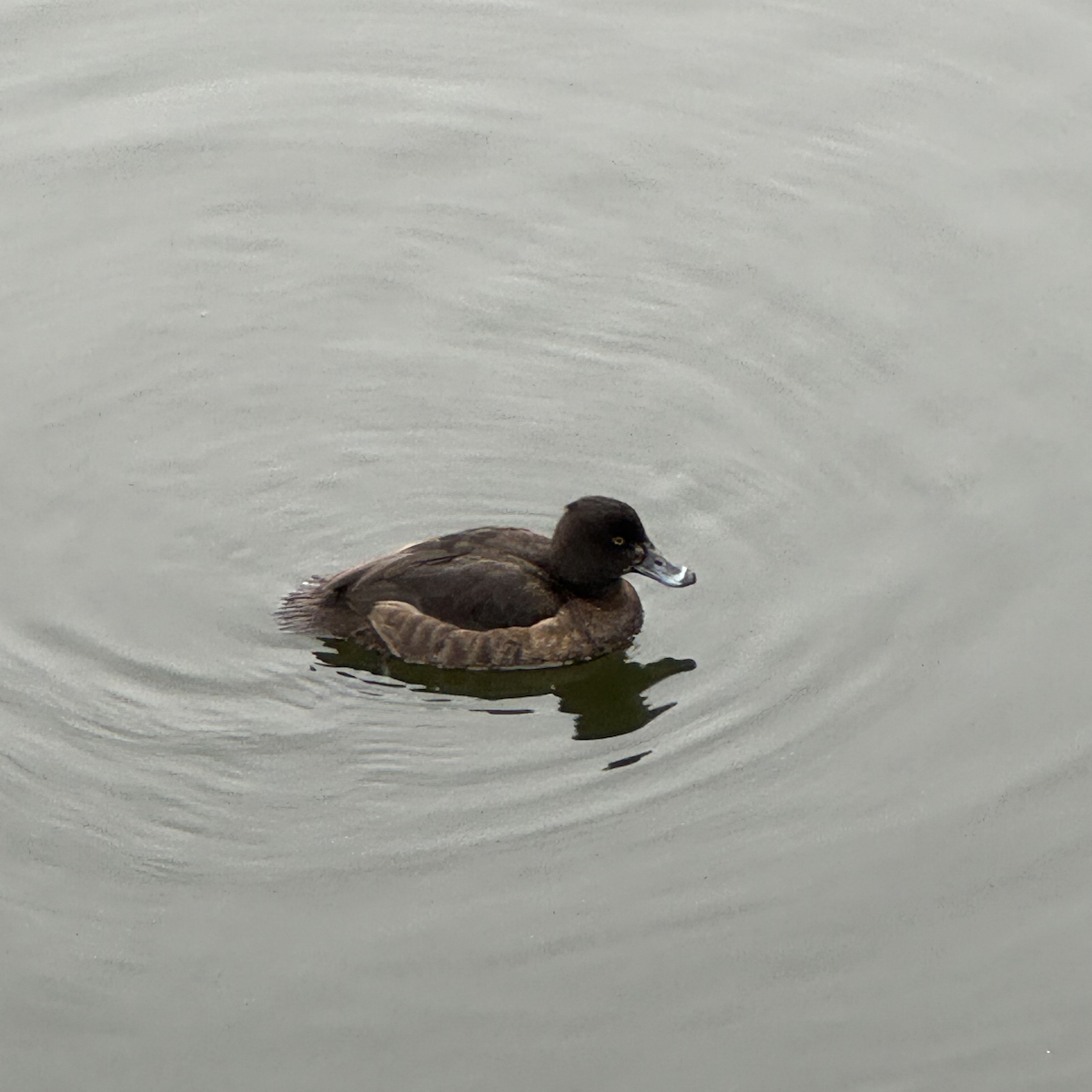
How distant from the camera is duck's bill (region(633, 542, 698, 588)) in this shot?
37.3ft

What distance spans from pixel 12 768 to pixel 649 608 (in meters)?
3.26

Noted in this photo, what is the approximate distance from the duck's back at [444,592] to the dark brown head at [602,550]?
0.56ft

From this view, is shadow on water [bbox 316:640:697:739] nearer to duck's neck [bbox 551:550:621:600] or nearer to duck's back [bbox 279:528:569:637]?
duck's back [bbox 279:528:569:637]

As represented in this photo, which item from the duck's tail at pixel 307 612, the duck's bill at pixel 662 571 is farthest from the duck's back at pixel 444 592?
the duck's bill at pixel 662 571

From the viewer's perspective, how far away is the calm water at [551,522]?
9.31 meters

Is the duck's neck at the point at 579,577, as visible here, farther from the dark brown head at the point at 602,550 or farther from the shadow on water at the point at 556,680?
the shadow on water at the point at 556,680

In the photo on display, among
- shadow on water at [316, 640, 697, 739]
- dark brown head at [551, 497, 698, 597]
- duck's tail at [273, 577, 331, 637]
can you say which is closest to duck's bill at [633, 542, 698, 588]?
dark brown head at [551, 497, 698, 597]

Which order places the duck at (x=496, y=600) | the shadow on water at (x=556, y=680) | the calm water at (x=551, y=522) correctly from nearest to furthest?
the calm water at (x=551, y=522)
the shadow on water at (x=556, y=680)
the duck at (x=496, y=600)

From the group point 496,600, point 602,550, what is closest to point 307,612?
point 496,600

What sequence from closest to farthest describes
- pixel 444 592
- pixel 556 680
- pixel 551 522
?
pixel 444 592 → pixel 556 680 → pixel 551 522

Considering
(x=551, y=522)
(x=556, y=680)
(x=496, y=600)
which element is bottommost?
(x=556, y=680)

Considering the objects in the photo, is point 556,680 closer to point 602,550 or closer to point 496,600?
point 496,600

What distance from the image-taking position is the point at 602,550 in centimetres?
1132

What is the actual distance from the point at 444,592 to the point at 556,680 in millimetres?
698
